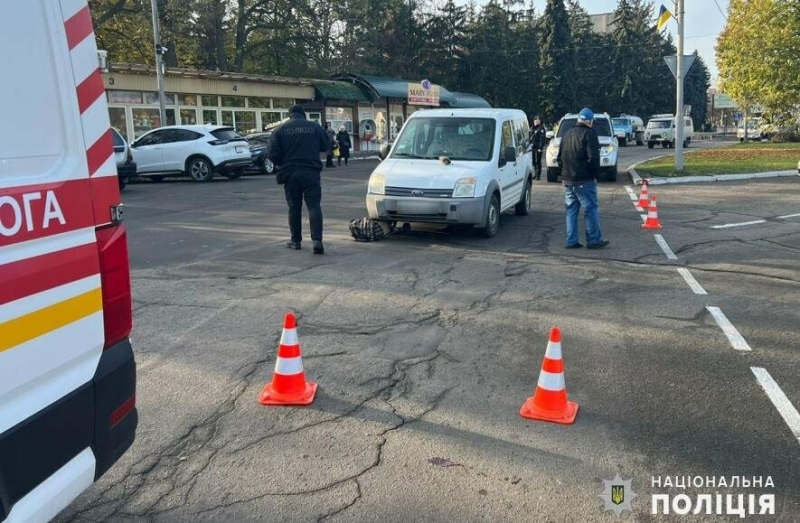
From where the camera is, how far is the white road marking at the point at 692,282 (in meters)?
7.15

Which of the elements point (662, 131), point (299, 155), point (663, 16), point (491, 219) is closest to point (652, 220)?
point (491, 219)

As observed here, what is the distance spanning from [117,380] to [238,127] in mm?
33186

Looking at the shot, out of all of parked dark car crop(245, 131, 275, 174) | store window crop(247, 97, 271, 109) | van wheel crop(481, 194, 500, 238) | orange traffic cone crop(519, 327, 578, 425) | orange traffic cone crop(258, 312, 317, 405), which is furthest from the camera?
store window crop(247, 97, 271, 109)

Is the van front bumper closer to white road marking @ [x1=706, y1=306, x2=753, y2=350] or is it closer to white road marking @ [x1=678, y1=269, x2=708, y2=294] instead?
white road marking @ [x1=678, y1=269, x2=708, y2=294]

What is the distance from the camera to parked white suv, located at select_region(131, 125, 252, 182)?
69.3ft

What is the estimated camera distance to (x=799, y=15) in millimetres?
30734

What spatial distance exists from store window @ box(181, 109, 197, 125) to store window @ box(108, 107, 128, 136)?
3.67 meters

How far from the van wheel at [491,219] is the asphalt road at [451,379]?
87 centimetres

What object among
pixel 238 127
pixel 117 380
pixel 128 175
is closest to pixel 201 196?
pixel 128 175

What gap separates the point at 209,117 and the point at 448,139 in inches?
977

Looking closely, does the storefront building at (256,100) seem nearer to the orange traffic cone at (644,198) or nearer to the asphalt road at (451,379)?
the orange traffic cone at (644,198)

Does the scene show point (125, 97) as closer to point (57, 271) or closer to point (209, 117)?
point (209, 117)

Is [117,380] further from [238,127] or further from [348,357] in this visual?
[238,127]

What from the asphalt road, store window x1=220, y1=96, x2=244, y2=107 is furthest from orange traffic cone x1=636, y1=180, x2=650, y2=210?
store window x1=220, y1=96, x2=244, y2=107
